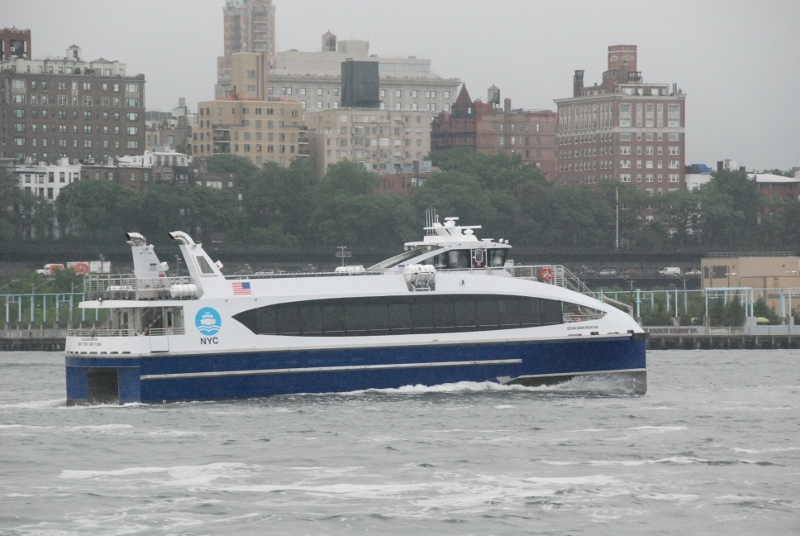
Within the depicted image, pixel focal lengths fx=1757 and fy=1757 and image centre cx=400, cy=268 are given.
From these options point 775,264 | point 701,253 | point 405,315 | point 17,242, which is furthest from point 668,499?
point 701,253

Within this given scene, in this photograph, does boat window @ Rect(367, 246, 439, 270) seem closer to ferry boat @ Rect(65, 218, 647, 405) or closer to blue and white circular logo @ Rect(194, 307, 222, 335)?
ferry boat @ Rect(65, 218, 647, 405)

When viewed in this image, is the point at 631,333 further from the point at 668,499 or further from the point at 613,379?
the point at 668,499

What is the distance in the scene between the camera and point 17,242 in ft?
522

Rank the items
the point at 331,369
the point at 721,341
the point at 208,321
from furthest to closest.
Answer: the point at 721,341 → the point at 331,369 → the point at 208,321

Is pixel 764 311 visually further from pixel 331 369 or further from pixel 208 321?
pixel 208 321

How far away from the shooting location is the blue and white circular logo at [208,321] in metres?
47.4

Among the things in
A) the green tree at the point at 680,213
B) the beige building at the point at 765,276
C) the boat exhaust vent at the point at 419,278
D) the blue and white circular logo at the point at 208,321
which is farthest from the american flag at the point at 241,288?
the green tree at the point at 680,213

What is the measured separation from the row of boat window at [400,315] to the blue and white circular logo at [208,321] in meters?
0.57

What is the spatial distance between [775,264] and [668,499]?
87703 mm

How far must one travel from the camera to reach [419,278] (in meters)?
49.3

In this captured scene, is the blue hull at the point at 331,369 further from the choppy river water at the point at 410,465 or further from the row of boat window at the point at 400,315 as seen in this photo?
the row of boat window at the point at 400,315

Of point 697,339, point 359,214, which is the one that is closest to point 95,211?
point 359,214

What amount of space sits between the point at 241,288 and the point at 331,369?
3.33 metres

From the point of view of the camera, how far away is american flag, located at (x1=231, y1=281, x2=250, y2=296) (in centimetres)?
4816
